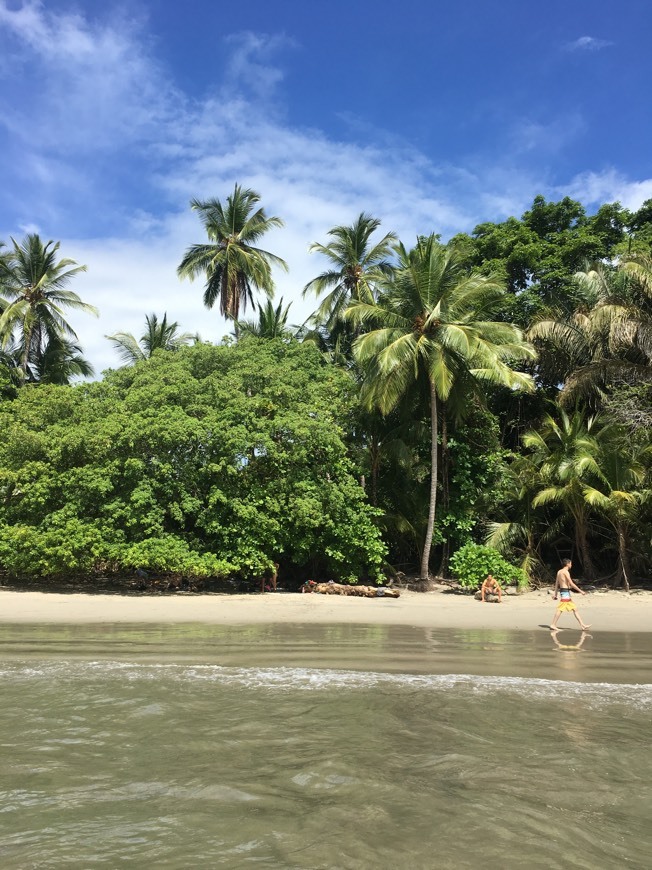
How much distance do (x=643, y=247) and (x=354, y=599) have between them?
55.1 ft

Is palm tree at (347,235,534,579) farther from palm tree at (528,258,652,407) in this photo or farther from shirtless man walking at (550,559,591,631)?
shirtless man walking at (550,559,591,631)

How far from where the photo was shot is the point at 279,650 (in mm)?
9719

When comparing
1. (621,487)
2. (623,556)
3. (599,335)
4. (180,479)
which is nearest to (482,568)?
(623,556)

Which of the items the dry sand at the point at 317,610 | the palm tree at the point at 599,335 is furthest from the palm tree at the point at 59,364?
the palm tree at the point at 599,335

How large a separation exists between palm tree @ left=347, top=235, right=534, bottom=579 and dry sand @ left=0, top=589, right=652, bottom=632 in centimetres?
398

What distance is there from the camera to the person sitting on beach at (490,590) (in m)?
16.7

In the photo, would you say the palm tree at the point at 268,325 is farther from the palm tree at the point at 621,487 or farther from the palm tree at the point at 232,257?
the palm tree at the point at 621,487

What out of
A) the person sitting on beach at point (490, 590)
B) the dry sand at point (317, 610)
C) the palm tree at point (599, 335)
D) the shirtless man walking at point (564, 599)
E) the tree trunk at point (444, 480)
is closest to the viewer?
the shirtless man walking at point (564, 599)

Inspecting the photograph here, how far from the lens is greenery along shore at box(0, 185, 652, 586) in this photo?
55.6 ft

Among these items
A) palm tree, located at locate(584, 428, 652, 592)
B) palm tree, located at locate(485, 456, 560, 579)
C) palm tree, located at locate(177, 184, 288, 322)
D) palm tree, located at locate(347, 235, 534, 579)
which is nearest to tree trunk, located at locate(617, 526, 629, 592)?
palm tree, located at locate(584, 428, 652, 592)

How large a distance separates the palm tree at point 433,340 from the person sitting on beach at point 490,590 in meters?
2.26

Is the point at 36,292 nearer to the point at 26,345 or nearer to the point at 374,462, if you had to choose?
the point at 26,345

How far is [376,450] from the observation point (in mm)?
21188

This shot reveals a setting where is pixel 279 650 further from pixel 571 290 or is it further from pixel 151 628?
pixel 571 290
